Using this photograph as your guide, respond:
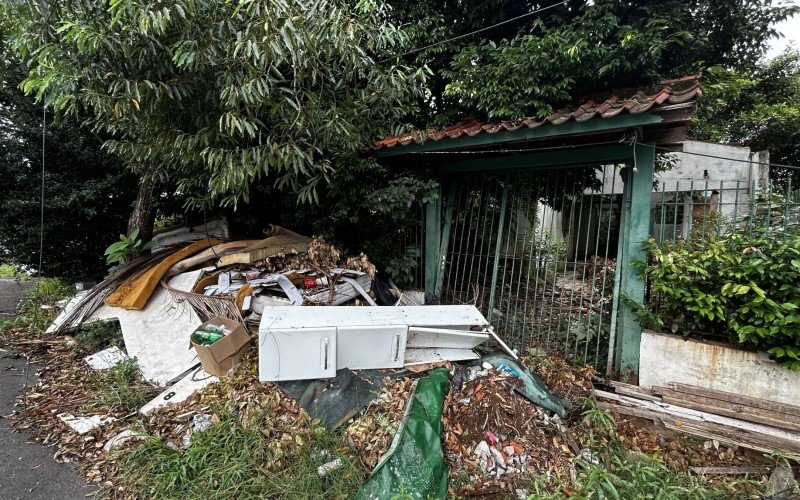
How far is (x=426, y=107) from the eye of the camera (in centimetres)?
525

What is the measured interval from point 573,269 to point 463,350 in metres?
1.62

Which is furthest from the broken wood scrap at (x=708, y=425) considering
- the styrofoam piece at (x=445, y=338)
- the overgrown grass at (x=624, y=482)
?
the styrofoam piece at (x=445, y=338)

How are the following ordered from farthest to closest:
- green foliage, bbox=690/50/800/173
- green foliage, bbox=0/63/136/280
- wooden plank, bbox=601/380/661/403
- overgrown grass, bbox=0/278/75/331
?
green foliage, bbox=690/50/800/173 < green foliage, bbox=0/63/136/280 < overgrown grass, bbox=0/278/75/331 < wooden plank, bbox=601/380/661/403

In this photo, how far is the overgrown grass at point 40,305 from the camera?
5195 millimetres

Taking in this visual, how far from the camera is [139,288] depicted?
14.4ft

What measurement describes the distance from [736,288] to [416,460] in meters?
2.76

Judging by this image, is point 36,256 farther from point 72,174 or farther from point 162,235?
point 162,235

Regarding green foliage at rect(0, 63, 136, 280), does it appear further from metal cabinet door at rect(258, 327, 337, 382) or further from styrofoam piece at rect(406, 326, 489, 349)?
styrofoam piece at rect(406, 326, 489, 349)

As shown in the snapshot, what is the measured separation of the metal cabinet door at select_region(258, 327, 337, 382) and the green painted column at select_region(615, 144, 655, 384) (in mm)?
2837

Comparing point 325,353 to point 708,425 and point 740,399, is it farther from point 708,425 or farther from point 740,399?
point 740,399

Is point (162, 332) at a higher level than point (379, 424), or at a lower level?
higher

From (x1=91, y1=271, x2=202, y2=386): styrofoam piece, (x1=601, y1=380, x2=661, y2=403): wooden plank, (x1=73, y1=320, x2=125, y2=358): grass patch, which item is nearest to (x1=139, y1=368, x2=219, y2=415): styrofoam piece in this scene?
(x1=91, y1=271, x2=202, y2=386): styrofoam piece

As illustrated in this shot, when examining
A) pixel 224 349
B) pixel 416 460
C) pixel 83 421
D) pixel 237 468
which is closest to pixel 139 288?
pixel 83 421

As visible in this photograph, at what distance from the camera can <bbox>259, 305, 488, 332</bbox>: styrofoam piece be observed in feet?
9.92
